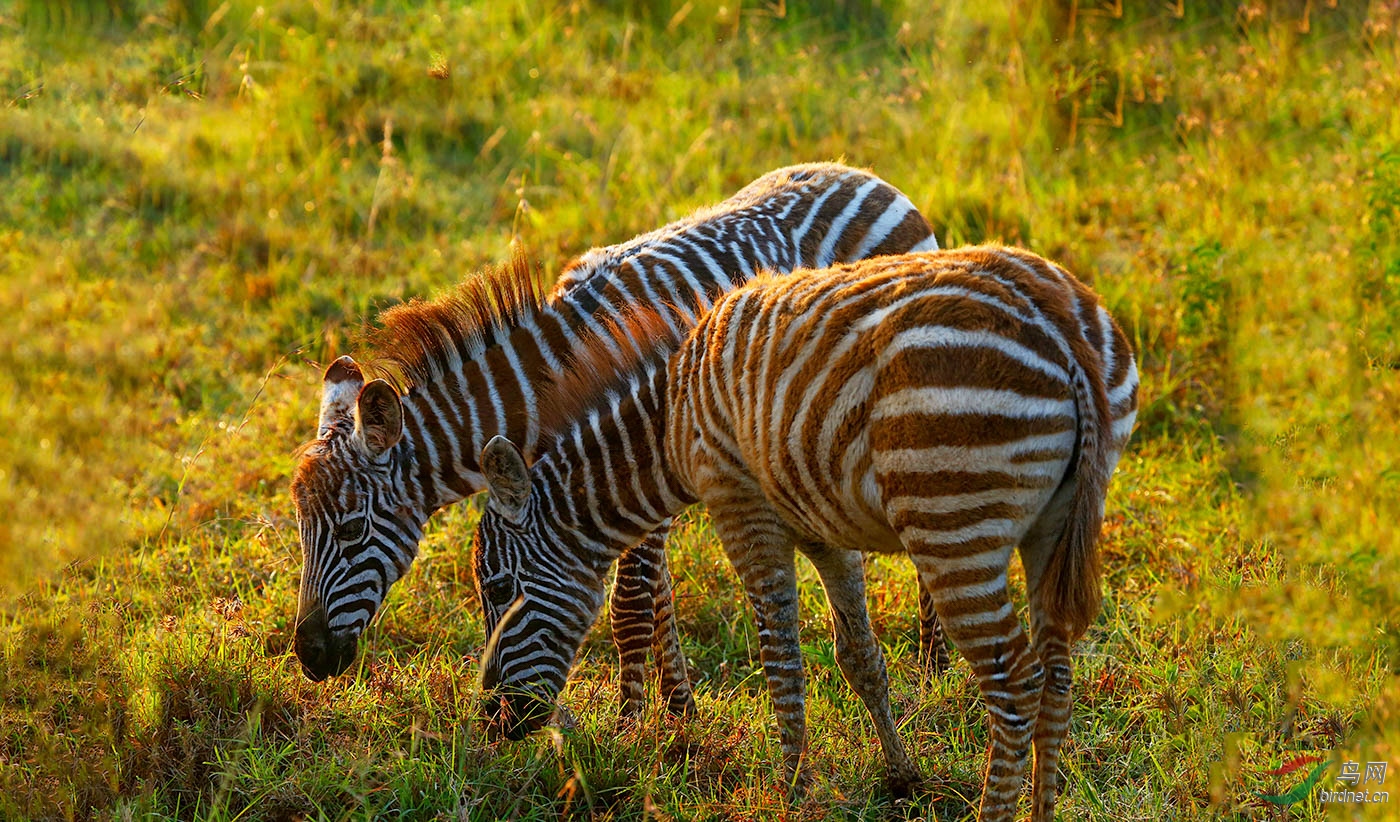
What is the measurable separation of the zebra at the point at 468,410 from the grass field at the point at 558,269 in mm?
419

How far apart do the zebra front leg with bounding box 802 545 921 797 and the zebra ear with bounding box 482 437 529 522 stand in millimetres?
1261

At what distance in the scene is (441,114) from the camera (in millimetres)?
11875

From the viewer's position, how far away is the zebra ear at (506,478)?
17.1 feet

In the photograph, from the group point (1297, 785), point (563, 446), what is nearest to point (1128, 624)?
point (1297, 785)

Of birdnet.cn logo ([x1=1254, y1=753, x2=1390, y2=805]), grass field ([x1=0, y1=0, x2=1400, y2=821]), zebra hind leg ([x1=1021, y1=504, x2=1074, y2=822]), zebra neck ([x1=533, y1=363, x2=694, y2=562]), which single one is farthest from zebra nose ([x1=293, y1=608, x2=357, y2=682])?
birdnet.cn logo ([x1=1254, y1=753, x2=1390, y2=805])

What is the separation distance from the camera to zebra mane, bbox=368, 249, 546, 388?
630cm

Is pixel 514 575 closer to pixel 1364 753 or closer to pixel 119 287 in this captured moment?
pixel 1364 753

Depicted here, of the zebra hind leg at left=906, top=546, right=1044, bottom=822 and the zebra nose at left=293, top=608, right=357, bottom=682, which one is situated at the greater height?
the zebra hind leg at left=906, top=546, right=1044, bottom=822

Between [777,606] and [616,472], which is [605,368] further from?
[777,606]

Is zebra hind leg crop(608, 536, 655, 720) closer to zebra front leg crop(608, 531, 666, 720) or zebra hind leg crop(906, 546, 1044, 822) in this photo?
zebra front leg crop(608, 531, 666, 720)

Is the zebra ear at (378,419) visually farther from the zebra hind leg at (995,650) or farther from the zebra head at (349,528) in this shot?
the zebra hind leg at (995,650)

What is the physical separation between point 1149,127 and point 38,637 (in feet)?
31.0

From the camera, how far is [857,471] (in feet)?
14.1

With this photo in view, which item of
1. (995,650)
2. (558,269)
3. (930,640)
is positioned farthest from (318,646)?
(558,269)
